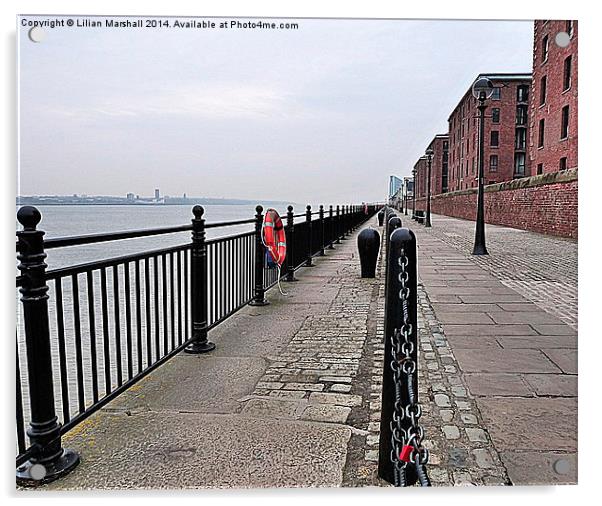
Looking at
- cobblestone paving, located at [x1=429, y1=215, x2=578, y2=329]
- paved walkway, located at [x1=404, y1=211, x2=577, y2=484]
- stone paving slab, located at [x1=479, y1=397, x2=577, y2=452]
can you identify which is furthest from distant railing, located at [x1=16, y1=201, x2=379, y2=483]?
cobblestone paving, located at [x1=429, y1=215, x2=578, y2=329]

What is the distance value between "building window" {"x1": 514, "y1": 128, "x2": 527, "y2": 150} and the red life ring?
5435 cm

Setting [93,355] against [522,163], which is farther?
[522,163]

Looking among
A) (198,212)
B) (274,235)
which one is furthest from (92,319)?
(274,235)

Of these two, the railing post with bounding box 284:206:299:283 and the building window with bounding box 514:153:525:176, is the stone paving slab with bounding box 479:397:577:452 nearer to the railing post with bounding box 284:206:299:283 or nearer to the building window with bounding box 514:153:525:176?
the railing post with bounding box 284:206:299:283

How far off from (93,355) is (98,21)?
165 centimetres

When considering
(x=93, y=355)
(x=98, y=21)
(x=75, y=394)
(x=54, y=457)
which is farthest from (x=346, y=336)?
(x=98, y=21)

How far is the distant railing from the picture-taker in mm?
2373

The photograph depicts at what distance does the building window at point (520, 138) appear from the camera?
56.4 m

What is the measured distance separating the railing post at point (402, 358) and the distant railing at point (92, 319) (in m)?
1.46

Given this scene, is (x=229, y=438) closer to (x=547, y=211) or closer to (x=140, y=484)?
(x=140, y=484)

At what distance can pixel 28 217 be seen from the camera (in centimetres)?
226

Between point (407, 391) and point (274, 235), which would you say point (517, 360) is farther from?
point (274, 235)

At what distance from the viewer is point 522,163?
5638 cm
